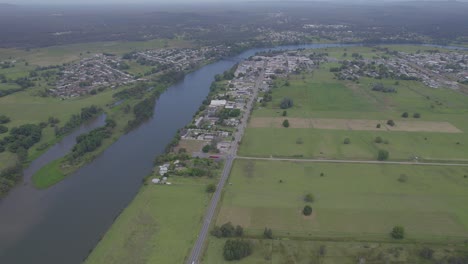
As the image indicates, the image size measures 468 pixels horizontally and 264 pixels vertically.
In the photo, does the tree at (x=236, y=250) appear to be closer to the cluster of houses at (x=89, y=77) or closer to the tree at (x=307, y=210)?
the tree at (x=307, y=210)

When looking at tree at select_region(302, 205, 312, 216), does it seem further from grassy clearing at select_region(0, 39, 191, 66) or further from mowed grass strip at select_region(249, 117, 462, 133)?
grassy clearing at select_region(0, 39, 191, 66)

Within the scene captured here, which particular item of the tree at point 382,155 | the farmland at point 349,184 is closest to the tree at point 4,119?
the farmland at point 349,184

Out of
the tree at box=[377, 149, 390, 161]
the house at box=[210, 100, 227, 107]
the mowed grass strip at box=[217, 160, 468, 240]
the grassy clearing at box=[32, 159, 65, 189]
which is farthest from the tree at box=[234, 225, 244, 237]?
the house at box=[210, 100, 227, 107]

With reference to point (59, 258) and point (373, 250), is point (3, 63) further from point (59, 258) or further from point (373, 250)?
point (373, 250)

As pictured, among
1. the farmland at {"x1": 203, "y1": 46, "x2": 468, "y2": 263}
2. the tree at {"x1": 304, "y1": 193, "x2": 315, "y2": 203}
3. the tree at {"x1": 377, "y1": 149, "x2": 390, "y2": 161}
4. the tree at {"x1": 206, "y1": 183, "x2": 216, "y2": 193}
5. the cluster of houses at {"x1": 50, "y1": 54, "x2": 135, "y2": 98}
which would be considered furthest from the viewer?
the cluster of houses at {"x1": 50, "y1": 54, "x2": 135, "y2": 98}

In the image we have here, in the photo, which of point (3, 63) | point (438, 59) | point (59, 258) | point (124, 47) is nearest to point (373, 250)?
point (59, 258)

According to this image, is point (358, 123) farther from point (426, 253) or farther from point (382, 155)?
point (426, 253)
